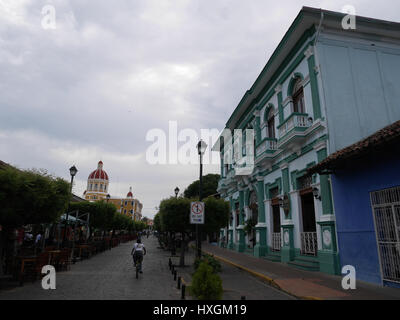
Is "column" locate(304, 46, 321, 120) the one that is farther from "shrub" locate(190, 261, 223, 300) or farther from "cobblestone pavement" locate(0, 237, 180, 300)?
"cobblestone pavement" locate(0, 237, 180, 300)

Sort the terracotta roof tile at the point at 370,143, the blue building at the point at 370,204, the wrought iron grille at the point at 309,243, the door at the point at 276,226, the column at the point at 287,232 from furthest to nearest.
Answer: the door at the point at 276,226, the column at the point at 287,232, the wrought iron grille at the point at 309,243, the blue building at the point at 370,204, the terracotta roof tile at the point at 370,143

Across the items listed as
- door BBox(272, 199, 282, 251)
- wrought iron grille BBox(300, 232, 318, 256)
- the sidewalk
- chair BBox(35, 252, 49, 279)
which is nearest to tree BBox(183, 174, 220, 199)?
door BBox(272, 199, 282, 251)

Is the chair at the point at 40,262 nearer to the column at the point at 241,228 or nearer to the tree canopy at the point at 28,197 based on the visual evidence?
the tree canopy at the point at 28,197

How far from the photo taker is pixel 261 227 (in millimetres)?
15695

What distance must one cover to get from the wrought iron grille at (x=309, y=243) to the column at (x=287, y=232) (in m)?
0.72

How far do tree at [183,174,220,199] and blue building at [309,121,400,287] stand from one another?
3184cm

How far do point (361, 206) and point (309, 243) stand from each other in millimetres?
3555

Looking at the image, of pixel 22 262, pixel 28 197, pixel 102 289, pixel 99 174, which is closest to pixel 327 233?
pixel 102 289

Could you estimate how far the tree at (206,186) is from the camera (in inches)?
1666

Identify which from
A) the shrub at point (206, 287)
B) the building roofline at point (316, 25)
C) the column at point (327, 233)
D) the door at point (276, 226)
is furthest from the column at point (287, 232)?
the shrub at point (206, 287)

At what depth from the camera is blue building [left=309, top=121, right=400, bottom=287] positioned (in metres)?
7.36

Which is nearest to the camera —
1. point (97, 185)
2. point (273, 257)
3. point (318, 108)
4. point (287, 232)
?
point (318, 108)

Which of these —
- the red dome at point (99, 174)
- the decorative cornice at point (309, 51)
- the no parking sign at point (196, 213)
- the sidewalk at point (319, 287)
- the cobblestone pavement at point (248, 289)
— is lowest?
the cobblestone pavement at point (248, 289)

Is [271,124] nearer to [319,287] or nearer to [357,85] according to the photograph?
[357,85]
